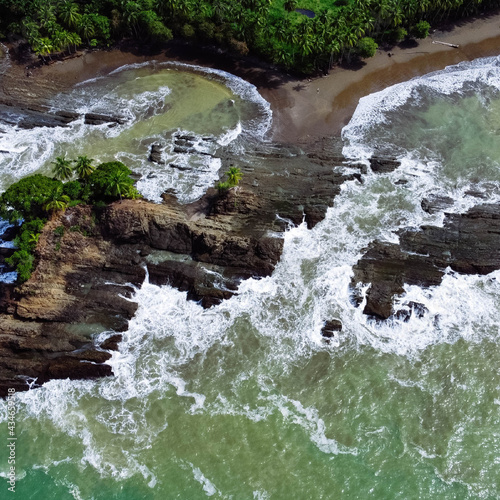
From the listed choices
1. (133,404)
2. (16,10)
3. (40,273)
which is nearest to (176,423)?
(133,404)

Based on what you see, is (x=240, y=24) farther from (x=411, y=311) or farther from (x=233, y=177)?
(x=411, y=311)

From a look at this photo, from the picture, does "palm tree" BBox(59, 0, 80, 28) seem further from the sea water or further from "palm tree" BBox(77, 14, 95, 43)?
the sea water

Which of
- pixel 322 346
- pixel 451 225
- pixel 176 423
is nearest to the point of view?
pixel 176 423

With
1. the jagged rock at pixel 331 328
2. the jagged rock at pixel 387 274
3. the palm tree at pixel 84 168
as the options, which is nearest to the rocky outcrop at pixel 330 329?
the jagged rock at pixel 331 328

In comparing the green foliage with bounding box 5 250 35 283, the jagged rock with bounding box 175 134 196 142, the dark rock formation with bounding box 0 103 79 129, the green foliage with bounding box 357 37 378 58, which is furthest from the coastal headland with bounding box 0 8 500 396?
the dark rock formation with bounding box 0 103 79 129

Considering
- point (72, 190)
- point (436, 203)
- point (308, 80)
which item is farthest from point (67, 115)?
point (436, 203)

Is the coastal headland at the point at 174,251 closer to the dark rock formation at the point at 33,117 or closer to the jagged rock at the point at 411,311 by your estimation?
the jagged rock at the point at 411,311

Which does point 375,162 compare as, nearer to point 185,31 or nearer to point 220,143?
point 220,143
